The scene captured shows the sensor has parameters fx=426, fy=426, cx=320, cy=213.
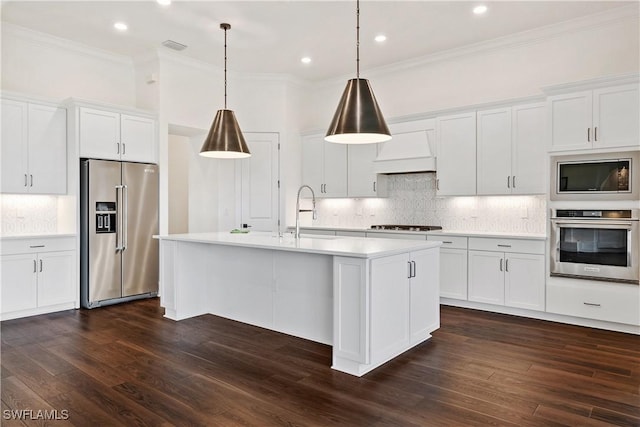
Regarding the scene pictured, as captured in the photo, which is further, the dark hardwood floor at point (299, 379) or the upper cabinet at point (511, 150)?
the upper cabinet at point (511, 150)

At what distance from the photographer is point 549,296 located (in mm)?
4398

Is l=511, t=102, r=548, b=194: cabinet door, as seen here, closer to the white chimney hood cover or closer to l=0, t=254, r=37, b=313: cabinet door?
the white chimney hood cover

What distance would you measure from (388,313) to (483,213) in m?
2.83

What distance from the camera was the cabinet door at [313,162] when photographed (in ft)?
21.9

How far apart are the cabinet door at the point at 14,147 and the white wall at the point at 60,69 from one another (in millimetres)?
407

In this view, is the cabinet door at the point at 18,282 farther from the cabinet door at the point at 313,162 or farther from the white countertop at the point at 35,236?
the cabinet door at the point at 313,162

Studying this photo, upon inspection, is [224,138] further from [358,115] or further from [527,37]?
[527,37]

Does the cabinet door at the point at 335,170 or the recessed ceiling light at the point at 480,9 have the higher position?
the recessed ceiling light at the point at 480,9

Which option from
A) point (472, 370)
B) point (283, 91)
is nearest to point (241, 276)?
point (472, 370)

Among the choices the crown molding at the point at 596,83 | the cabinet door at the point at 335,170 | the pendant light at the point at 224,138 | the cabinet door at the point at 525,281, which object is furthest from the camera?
the cabinet door at the point at 335,170

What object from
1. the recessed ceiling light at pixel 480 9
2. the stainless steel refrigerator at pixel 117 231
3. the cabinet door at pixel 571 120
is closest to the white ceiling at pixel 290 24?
the recessed ceiling light at pixel 480 9

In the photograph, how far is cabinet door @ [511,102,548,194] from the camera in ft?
15.4

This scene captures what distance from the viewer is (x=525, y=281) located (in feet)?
15.0

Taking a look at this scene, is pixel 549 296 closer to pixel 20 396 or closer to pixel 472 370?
pixel 472 370
